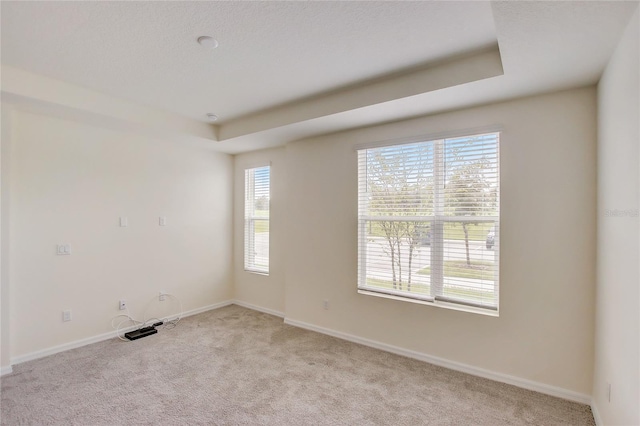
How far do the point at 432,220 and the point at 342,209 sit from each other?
1046mm

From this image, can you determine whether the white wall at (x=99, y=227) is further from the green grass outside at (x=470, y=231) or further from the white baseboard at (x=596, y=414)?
the white baseboard at (x=596, y=414)

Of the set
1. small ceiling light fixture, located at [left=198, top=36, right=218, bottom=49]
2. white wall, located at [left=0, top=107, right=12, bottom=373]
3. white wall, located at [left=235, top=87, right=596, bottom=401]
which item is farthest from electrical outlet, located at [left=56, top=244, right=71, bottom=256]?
white wall, located at [left=235, top=87, right=596, bottom=401]

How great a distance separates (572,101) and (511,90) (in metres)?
0.46

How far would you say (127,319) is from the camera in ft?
12.2

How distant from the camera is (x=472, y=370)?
270cm

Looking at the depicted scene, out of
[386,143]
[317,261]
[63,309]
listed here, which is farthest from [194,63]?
[63,309]

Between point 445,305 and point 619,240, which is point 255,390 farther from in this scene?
point 619,240

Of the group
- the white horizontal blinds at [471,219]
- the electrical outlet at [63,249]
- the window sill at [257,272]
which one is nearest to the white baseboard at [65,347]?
the electrical outlet at [63,249]

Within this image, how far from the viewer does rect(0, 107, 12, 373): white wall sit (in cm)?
270

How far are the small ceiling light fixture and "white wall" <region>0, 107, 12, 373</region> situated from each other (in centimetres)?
213

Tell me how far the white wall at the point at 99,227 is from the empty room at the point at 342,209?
23 millimetres

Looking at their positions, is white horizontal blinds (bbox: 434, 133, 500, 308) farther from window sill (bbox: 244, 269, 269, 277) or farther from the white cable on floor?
the white cable on floor

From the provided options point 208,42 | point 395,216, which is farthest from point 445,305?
point 208,42

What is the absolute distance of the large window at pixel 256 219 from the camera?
15.1ft
